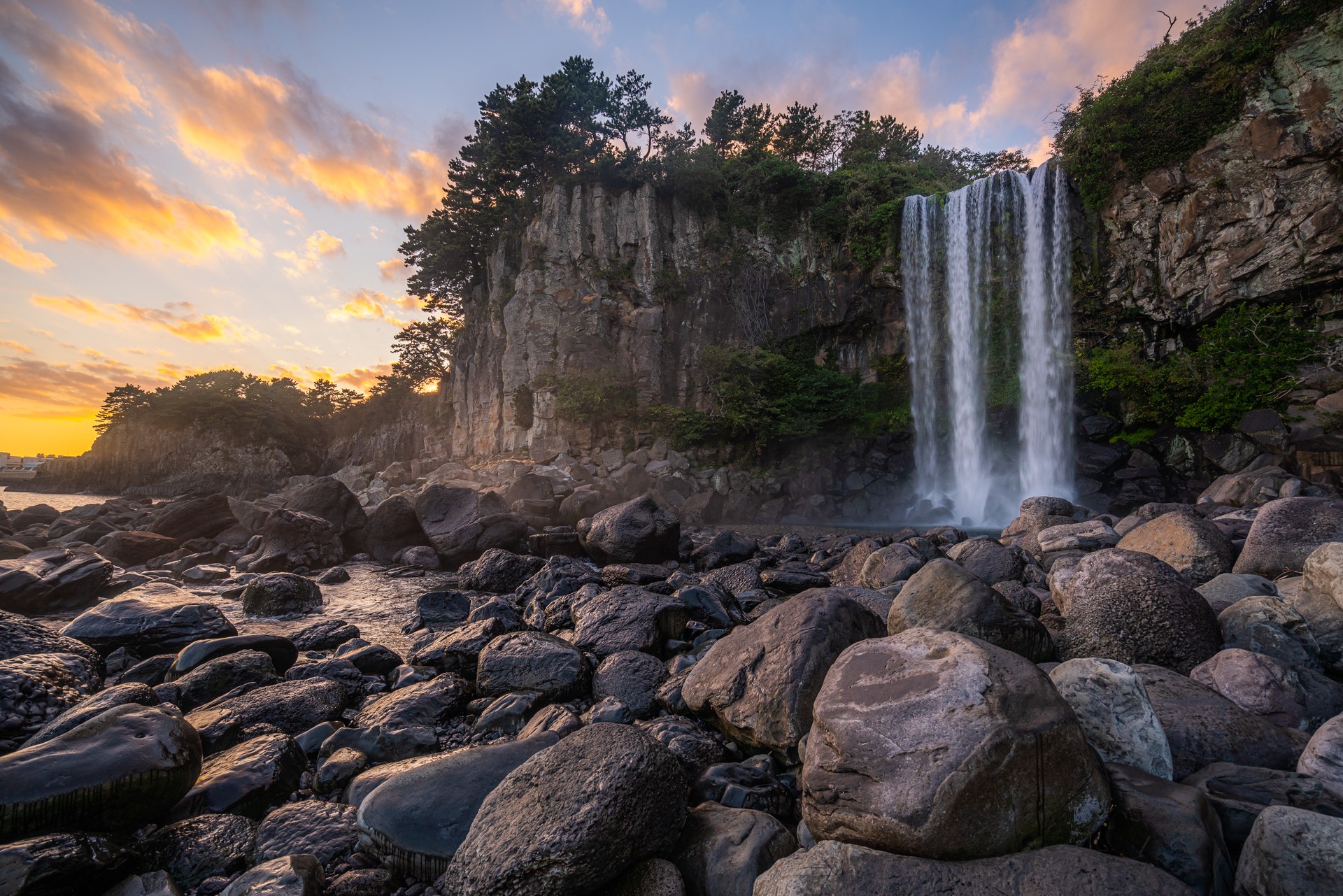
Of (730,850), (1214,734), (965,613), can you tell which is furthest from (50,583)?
(1214,734)

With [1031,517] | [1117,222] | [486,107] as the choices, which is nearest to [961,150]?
[1117,222]

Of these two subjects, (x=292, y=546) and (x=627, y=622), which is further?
(x=292, y=546)

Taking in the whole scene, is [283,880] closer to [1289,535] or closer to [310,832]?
[310,832]

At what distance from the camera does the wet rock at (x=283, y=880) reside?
2.67 meters

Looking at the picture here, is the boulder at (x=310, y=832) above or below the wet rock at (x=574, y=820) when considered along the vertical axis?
below

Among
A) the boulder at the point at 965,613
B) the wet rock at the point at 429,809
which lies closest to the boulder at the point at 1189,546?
the boulder at the point at 965,613

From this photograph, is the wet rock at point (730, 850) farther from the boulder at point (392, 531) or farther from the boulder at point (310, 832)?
the boulder at point (392, 531)

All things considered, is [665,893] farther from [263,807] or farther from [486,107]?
[486,107]

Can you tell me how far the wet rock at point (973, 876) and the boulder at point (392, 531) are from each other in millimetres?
13551

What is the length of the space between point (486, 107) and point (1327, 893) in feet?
126

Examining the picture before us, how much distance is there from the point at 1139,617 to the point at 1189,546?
283 centimetres

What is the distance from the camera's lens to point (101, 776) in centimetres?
319

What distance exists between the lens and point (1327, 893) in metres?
2.02

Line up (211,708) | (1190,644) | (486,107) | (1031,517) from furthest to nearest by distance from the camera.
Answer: (486,107), (1031,517), (211,708), (1190,644)
